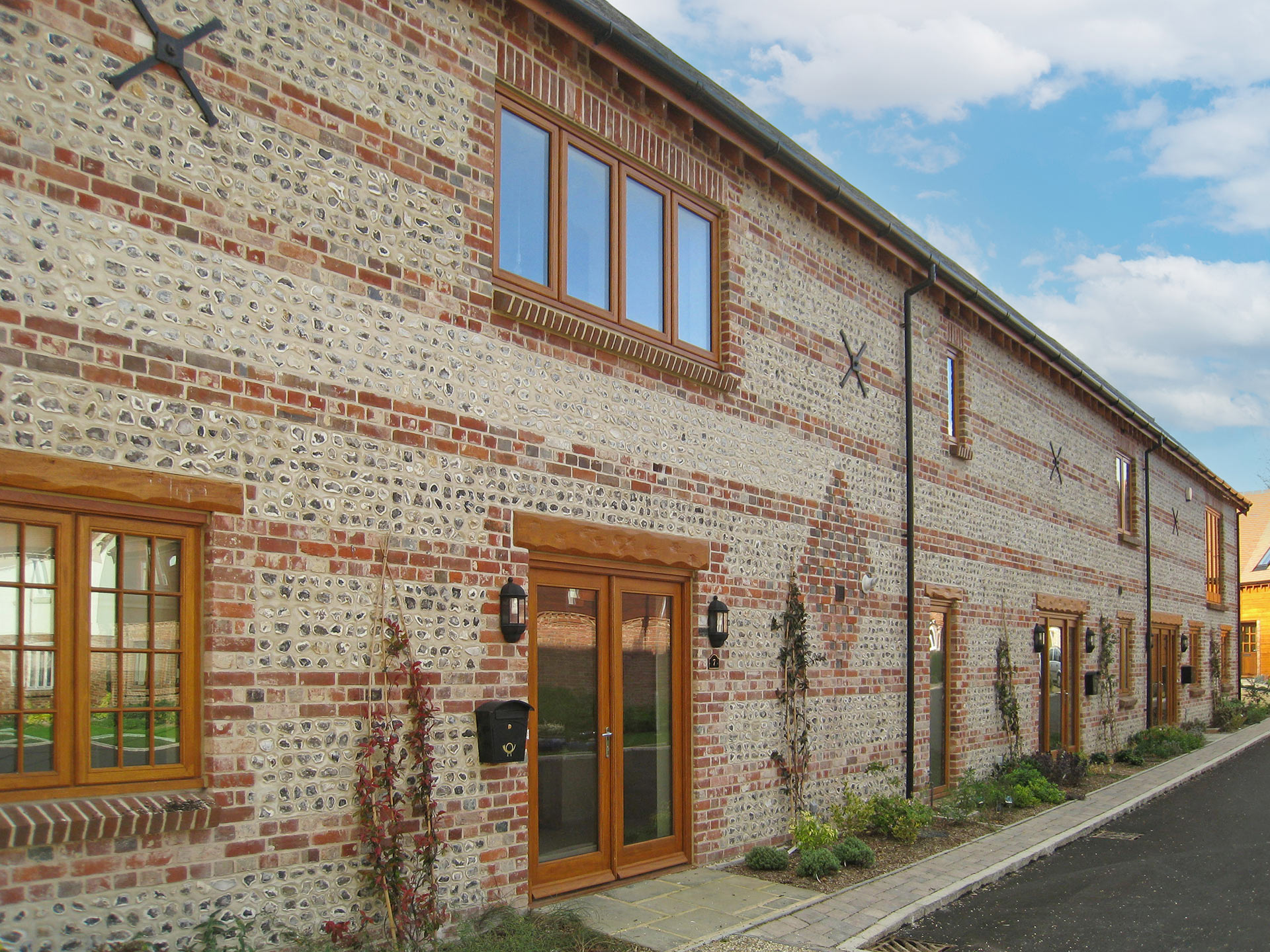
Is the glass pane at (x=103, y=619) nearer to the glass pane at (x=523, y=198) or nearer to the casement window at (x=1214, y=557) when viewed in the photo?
the glass pane at (x=523, y=198)

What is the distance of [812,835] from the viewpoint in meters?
8.98

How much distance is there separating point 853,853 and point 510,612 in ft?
13.8

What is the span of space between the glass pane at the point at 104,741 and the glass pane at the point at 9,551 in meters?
0.77

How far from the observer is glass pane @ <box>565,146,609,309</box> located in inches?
308

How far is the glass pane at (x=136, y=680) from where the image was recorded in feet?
16.2

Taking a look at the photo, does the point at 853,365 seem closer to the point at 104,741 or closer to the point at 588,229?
the point at 588,229

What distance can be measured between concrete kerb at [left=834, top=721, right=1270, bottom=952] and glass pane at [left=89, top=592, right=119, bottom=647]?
15.8 feet

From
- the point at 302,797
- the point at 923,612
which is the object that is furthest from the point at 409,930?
the point at 923,612

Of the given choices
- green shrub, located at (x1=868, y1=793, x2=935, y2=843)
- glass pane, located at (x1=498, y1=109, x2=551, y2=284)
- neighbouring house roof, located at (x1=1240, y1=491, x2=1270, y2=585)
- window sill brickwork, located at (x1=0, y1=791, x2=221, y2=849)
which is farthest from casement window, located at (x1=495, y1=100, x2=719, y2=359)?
neighbouring house roof, located at (x1=1240, y1=491, x2=1270, y2=585)

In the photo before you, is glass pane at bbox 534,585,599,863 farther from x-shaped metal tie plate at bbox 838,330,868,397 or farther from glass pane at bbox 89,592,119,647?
x-shaped metal tie plate at bbox 838,330,868,397

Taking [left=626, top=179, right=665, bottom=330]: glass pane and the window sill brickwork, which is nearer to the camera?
the window sill brickwork

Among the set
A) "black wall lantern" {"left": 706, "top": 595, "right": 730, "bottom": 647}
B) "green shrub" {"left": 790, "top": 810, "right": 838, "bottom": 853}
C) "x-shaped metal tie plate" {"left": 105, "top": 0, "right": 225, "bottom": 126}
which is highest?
"x-shaped metal tie plate" {"left": 105, "top": 0, "right": 225, "bottom": 126}

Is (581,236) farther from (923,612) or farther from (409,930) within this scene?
(923,612)

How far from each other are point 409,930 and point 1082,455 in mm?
15953
